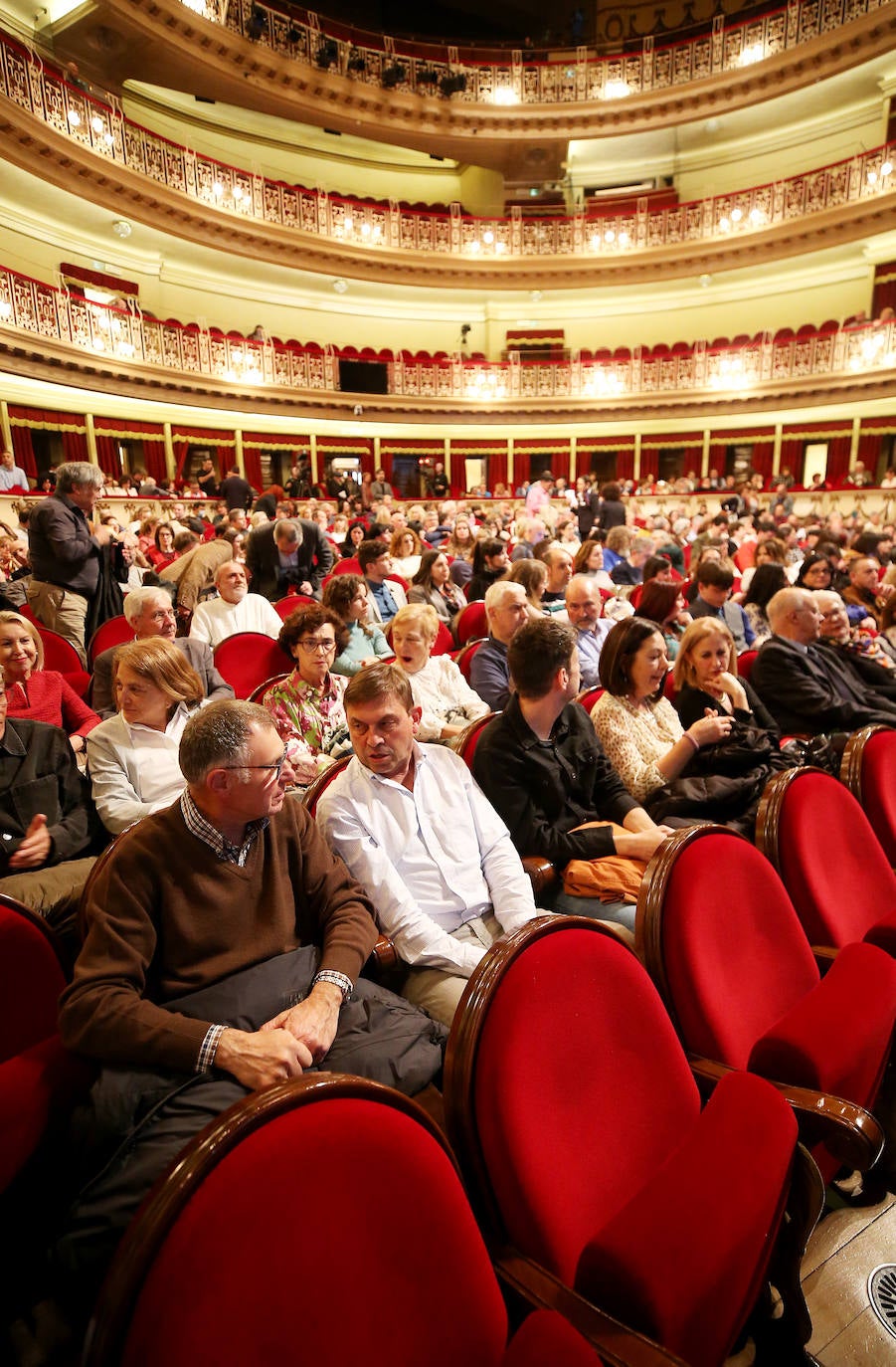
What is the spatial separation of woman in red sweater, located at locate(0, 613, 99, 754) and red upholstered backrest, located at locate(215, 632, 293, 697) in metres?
0.89

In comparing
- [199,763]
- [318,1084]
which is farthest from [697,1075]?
[199,763]

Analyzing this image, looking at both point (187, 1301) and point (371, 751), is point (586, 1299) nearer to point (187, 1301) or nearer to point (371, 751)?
point (187, 1301)

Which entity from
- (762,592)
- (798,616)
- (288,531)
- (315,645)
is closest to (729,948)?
(315,645)

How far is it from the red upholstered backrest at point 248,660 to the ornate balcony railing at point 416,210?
10094mm

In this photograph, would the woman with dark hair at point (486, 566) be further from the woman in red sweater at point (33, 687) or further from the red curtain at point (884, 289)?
the red curtain at point (884, 289)

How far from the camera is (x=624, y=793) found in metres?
2.20

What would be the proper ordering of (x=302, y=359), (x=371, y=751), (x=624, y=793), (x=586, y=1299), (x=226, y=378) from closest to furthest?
(x=586, y=1299) → (x=371, y=751) → (x=624, y=793) → (x=226, y=378) → (x=302, y=359)

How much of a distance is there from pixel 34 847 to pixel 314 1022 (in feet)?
3.35

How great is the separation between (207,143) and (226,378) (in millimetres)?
5242

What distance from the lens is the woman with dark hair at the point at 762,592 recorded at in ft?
14.4

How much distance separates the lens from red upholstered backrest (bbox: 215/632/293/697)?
339 cm

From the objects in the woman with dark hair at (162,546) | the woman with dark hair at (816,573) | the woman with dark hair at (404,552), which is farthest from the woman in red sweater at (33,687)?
the woman with dark hair at (162,546)

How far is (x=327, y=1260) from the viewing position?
0.73 meters

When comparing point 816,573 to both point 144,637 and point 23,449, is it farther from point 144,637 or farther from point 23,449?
point 23,449
